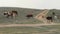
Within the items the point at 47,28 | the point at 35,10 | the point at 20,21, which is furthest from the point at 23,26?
the point at 35,10

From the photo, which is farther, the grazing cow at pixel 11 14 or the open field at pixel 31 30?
the grazing cow at pixel 11 14

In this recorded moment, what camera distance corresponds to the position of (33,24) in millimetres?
3436

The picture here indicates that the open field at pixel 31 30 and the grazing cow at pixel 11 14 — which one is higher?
the grazing cow at pixel 11 14

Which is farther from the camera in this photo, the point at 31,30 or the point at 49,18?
the point at 49,18

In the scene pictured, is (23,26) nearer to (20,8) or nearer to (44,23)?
(44,23)

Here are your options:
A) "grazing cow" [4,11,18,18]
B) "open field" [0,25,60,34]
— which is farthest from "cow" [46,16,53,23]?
"grazing cow" [4,11,18,18]

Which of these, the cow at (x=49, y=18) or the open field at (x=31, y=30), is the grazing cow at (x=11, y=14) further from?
the cow at (x=49, y=18)

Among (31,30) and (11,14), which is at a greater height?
(11,14)

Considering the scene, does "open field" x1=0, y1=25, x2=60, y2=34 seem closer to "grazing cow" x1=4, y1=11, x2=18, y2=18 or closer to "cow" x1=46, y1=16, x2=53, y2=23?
"cow" x1=46, y1=16, x2=53, y2=23

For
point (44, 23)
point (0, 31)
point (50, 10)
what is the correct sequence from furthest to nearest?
point (50, 10)
point (44, 23)
point (0, 31)

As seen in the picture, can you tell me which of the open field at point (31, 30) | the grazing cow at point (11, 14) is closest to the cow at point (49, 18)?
the open field at point (31, 30)

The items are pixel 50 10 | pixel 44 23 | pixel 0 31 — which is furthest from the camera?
pixel 50 10

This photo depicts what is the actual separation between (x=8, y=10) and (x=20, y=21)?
364 mm

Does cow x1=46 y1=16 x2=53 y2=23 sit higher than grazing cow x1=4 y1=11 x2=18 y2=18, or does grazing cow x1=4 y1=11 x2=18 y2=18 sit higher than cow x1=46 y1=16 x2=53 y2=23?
grazing cow x1=4 y1=11 x2=18 y2=18
